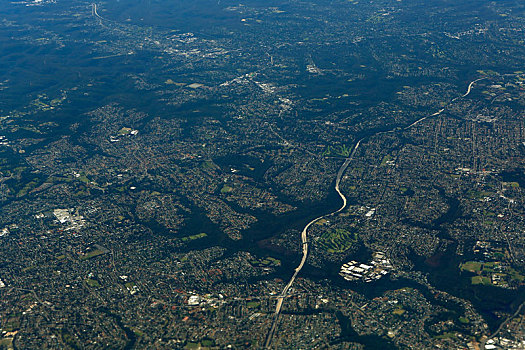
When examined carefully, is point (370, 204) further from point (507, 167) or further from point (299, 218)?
point (507, 167)

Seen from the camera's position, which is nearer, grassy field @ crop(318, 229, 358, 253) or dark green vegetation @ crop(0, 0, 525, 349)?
dark green vegetation @ crop(0, 0, 525, 349)

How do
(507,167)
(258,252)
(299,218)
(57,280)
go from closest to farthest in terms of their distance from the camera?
(57,280) < (258,252) < (299,218) < (507,167)

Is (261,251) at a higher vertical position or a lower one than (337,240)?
lower

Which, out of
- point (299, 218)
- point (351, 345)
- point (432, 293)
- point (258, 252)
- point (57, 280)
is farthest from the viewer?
point (299, 218)

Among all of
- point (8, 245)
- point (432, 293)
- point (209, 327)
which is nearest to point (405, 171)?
point (432, 293)

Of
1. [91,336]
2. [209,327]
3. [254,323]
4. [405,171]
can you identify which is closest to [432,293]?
[254,323]

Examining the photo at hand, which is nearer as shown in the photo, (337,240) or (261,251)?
(261,251)

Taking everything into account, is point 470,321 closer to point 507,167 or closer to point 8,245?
point 507,167

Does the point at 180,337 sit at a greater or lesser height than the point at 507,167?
lesser

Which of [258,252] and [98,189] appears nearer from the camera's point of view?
[258,252]

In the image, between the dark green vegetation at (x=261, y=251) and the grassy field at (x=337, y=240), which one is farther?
the grassy field at (x=337, y=240)
